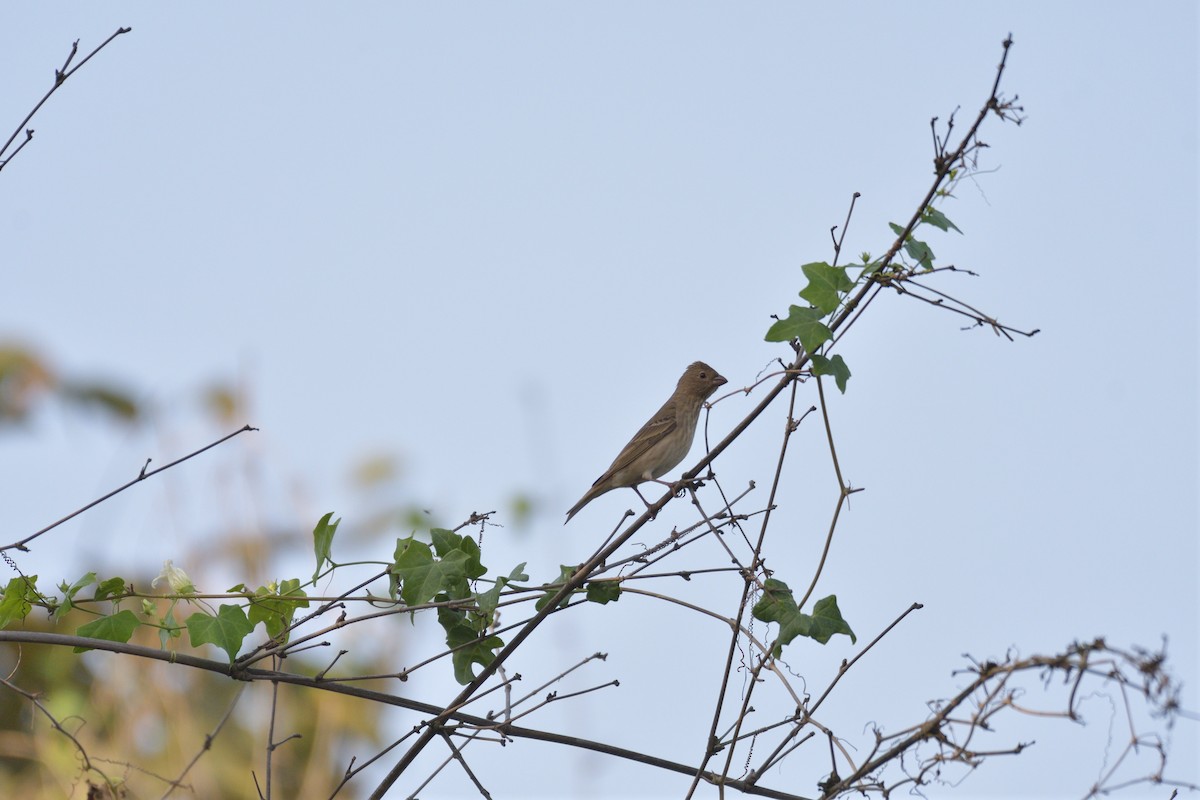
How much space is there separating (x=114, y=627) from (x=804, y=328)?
2024 mm

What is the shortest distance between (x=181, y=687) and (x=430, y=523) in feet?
19.0

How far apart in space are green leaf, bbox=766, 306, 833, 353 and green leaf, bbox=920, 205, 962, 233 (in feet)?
1.22

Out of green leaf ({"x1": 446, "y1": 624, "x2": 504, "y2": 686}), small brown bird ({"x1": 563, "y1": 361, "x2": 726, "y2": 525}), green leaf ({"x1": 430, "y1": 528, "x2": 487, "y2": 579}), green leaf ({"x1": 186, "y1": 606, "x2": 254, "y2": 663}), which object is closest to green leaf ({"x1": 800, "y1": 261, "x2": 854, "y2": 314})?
green leaf ({"x1": 430, "y1": 528, "x2": 487, "y2": 579})

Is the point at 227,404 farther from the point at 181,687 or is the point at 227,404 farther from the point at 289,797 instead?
the point at 289,797

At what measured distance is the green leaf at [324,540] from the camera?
338 cm

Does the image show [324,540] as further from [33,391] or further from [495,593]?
[33,391]

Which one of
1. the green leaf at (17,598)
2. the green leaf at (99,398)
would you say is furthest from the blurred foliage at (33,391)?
the green leaf at (17,598)

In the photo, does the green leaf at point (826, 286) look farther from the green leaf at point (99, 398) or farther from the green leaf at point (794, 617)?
the green leaf at point (99, 398)

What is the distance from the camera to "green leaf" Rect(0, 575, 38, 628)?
3.28 metres

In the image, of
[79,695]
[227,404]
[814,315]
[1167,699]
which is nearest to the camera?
[1167,699]

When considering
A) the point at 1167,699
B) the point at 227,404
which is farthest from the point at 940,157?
the point at 227,404

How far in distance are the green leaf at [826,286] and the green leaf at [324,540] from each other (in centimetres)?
146

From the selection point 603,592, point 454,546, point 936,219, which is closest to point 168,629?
point 454,546

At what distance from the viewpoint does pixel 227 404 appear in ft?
28.2
